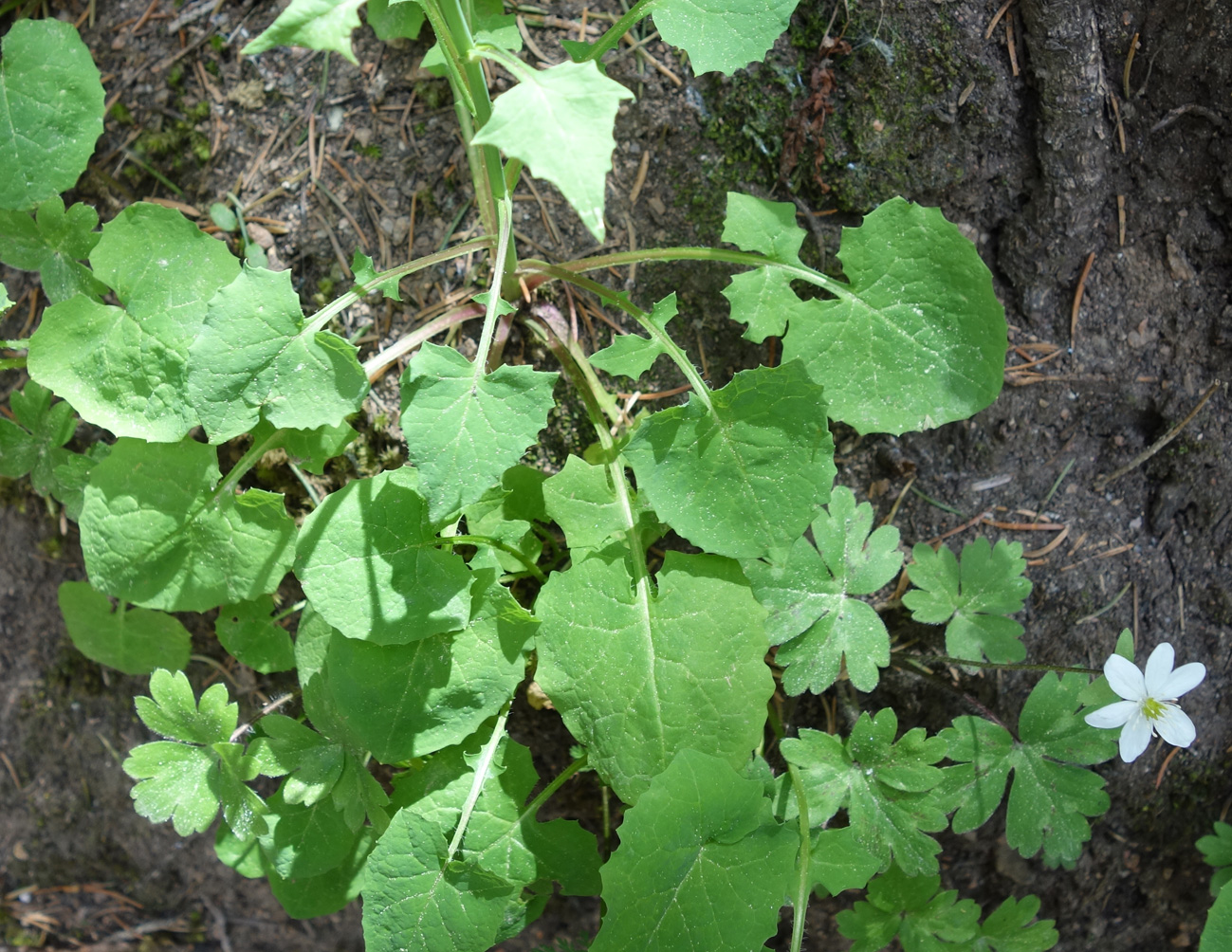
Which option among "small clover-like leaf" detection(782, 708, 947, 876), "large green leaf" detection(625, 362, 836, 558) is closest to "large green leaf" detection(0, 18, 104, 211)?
"large green leaf" detection(625, 362, 836, 558)

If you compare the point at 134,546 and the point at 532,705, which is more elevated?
the point at 134,546

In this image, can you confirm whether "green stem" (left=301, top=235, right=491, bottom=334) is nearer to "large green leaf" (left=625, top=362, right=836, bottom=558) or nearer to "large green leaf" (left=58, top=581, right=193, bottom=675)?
"large green leaf" (left=625, top=362, right=836, bottom=558)

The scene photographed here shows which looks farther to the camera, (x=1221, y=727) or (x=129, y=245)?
(x=1221, y=727)

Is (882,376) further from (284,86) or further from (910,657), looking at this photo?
(284,86)

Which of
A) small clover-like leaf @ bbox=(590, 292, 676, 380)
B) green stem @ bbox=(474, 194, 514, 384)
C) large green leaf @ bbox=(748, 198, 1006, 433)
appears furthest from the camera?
large green leaf @ bbox=(748, 198, 1006, 433)

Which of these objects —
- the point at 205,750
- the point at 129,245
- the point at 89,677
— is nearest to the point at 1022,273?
the point at 129,245

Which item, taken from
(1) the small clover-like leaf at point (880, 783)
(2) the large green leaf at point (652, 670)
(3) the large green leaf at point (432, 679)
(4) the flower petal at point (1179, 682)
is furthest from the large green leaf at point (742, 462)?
(4) the flower petal at point (1179, 682)

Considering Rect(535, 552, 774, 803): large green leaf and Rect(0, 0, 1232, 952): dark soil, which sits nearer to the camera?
Rect(535, 552, 774, 803): large green leaf

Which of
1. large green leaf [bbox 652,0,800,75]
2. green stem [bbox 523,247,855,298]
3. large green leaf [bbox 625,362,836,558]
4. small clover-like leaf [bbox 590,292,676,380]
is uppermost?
large green leaf [bbox 652,0,800,75]
